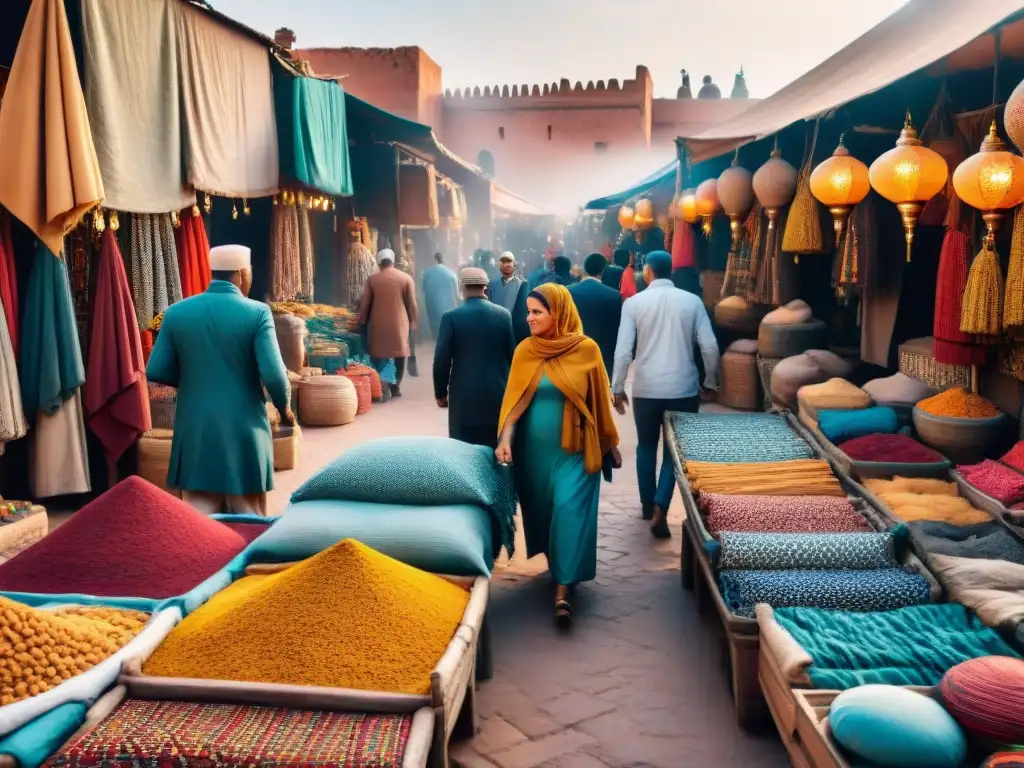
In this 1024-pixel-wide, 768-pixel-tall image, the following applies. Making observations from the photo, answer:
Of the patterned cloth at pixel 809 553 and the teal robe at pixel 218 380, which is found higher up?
the teal robe at pixel 218 380

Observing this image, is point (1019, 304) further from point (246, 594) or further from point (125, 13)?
point (125, 13)

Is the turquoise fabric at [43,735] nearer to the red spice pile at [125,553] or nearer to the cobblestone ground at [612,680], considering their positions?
the red spice pile at [125,553]

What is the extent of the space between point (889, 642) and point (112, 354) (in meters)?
4.15

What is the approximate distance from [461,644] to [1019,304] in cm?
257

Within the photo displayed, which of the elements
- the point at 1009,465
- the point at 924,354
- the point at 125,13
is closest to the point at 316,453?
the point at 125,13

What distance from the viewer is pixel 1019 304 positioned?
3.61 m

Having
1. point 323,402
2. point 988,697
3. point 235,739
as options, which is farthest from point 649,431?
point 323,402

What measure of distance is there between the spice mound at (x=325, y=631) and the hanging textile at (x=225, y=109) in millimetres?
3730

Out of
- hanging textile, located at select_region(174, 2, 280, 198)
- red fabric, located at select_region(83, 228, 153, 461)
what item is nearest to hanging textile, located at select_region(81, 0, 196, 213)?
hanging textile, located at select_region(174, 2, 280, 198)

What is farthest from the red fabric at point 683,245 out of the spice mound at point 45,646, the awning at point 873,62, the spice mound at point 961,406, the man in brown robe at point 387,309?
the spice mound at point 45,646

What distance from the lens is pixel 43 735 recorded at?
2105 millimetres

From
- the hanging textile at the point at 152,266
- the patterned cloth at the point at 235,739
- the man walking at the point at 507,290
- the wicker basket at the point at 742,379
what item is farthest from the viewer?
the wicker basket at the point at 742,379

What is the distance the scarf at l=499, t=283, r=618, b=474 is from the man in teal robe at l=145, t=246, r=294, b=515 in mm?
1014

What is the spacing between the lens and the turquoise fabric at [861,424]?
15.9ft
